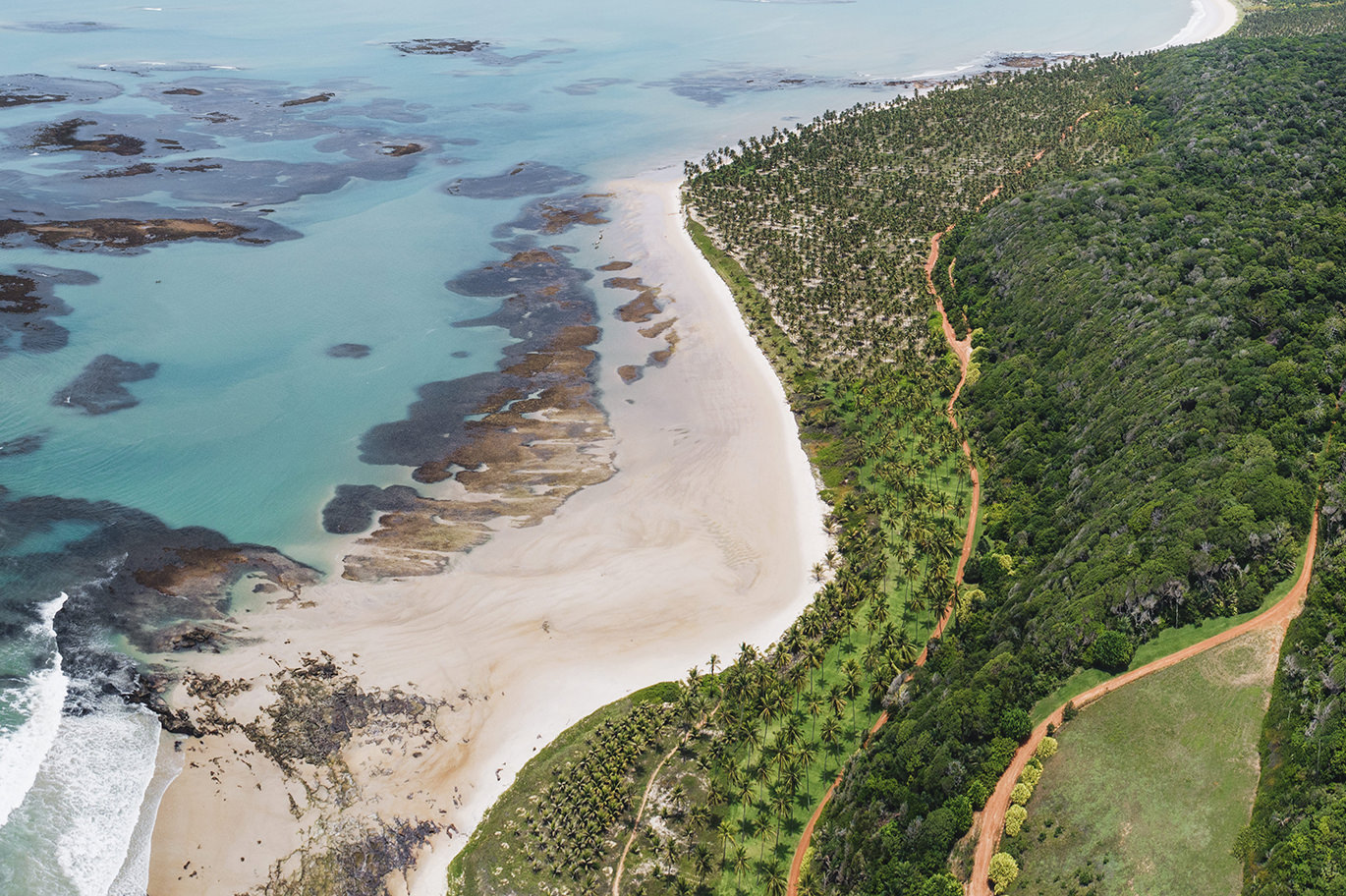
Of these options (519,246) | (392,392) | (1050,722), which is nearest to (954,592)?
(1050,722)

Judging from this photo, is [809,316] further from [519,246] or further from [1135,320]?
[519,246]

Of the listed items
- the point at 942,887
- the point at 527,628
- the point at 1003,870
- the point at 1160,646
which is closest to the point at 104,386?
the point at 527,628

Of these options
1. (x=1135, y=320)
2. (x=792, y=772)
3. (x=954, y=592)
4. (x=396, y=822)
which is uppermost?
(x=1135, y=320)

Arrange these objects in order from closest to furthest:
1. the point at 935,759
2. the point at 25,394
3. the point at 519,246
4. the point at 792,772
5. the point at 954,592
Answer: the point at 935,759 → the point at 792,772 → the point at 954,592 → the point at 25,394 → the point at 519,246

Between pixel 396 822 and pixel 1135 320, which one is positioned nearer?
pixel 396 822

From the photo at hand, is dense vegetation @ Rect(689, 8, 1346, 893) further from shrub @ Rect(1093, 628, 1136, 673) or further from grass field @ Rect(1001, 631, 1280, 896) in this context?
grass field @ Rect(1001, 631, 1280, 896)

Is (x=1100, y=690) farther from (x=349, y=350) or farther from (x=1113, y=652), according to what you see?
(x=349, y=350)
